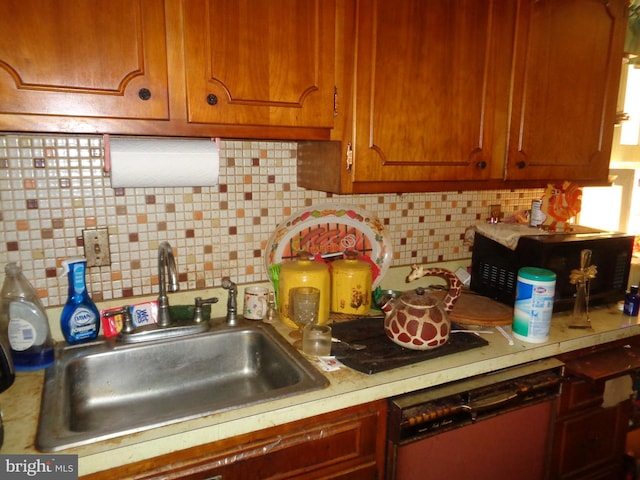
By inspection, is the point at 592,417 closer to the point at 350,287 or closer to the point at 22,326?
the point at 350,287

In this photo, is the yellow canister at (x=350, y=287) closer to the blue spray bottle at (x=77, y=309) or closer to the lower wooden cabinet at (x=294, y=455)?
the lower wooden cabinet at (x=294, y=455)

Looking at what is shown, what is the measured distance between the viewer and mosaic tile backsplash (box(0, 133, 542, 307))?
1.25 metres

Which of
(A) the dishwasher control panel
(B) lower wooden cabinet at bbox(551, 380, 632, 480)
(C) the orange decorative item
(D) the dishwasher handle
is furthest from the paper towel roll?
(B) lower wooden cabinet at bbox(551, 380, 632, 480)

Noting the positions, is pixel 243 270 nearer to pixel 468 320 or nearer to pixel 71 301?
Result: pixel 71 301

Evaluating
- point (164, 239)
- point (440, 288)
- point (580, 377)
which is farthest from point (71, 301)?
point (580, 377)

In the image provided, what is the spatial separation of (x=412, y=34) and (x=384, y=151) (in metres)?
0.34

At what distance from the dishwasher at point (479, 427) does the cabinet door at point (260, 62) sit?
0.81 m

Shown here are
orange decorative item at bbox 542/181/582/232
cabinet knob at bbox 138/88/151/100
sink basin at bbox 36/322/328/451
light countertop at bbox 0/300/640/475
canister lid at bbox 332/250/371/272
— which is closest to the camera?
light countertop at bbox 0/300/640/475

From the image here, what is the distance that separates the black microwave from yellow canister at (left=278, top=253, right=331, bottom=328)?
2.15 feet

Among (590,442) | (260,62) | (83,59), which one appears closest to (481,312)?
(590,442)

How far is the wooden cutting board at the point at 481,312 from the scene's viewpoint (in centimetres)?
146

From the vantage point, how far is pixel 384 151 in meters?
1.31

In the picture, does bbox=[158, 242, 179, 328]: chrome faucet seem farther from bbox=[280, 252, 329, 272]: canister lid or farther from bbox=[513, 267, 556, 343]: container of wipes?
bbox=[513, 267, 556, 343]: container of wipes

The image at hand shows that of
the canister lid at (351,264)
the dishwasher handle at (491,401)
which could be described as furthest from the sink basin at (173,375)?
the dishwasher handle at (491,401)
